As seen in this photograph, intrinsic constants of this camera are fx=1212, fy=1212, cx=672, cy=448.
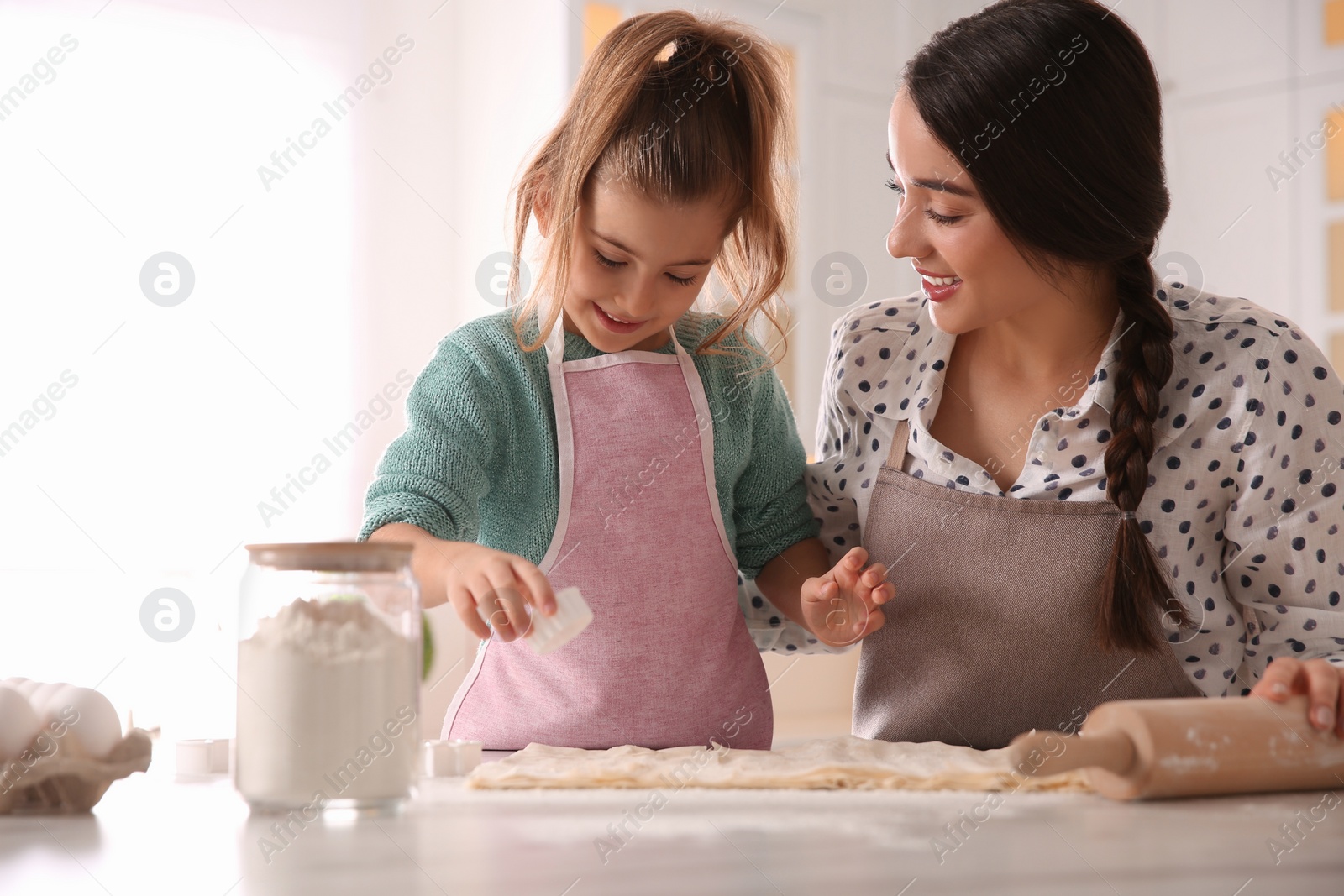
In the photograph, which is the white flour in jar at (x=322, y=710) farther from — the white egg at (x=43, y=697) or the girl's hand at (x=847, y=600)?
the girl's hand at (x=847, y=600)

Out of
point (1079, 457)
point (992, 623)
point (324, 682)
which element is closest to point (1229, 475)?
point (1079, 457)

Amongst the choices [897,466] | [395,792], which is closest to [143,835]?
[395,792]

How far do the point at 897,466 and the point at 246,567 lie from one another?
66 centimetres

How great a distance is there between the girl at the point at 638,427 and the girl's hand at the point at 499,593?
0.20 m

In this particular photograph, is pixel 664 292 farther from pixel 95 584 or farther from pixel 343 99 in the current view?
pixel 343 99

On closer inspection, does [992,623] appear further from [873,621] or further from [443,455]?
[443,455]

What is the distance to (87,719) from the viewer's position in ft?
2.18

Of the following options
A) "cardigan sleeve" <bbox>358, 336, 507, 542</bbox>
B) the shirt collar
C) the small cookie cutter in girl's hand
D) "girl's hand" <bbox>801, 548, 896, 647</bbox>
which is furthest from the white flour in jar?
the shirt collar

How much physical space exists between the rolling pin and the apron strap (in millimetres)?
430

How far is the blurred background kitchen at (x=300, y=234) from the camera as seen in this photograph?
273cm

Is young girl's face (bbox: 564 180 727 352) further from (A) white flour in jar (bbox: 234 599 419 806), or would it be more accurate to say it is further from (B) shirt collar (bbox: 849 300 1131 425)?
(A) white flour in jar (bbox: 234 599 419 806)

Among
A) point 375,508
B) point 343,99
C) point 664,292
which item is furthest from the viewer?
point 343,99

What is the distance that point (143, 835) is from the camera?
0.60 metres

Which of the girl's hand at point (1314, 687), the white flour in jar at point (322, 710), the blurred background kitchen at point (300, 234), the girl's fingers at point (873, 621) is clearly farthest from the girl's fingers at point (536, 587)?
the blurred background kitchen at point (300, 234)
